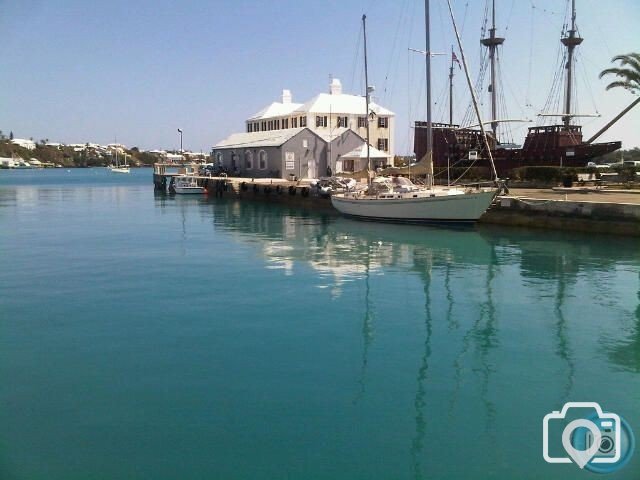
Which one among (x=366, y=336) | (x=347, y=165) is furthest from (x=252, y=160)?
(x=366, y=336)

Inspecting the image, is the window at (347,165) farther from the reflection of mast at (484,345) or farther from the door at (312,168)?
the reflection of mast at (484,345)

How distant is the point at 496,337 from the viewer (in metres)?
12.8

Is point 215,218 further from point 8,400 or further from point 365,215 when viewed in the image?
point 8,400

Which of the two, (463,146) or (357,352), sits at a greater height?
(463,146)

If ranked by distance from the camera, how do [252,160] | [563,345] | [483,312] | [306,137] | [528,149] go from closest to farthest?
[563,345]
[483,312]
[528,149]
[306,137]
[252,160]

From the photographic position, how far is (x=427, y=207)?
105 ft

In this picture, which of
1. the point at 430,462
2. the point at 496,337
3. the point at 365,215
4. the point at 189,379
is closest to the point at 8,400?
the point at 189,379

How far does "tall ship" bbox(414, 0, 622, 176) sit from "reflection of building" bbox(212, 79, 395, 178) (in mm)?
5123

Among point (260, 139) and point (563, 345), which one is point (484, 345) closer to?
point (563, 345)

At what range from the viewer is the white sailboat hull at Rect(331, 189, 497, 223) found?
101 feet

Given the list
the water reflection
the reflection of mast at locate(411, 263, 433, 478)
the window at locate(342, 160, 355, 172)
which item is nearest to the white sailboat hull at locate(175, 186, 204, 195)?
the window at locate(342, 160, 355, 172)

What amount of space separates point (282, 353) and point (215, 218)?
29.6m

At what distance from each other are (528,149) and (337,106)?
25.2 metres

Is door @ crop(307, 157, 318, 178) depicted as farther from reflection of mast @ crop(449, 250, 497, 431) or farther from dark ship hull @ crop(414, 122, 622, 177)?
reflection of mast @ crop(449, 250, 497, 431)
